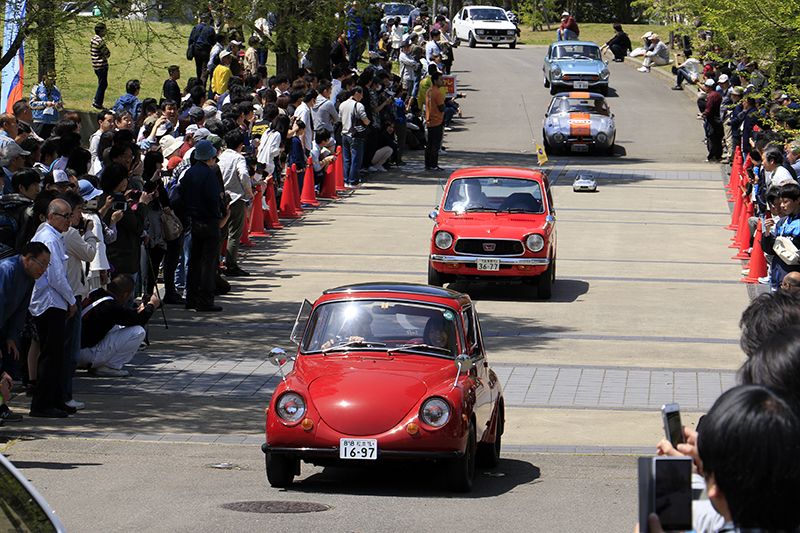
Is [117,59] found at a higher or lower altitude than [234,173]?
higher

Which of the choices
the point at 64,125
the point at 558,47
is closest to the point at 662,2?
the point at 558,47

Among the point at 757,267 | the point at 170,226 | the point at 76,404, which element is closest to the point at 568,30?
the point at 757,267

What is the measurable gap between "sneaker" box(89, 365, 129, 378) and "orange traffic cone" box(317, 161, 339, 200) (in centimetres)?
1344

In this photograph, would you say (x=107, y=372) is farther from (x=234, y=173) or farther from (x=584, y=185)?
(x=584, y=185)

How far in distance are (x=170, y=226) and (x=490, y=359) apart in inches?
168

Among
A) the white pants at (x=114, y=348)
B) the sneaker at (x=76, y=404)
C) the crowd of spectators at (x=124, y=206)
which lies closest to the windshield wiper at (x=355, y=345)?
the crowd of spectators at (x=124, y=206)

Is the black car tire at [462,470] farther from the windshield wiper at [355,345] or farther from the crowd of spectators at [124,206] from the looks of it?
the crowd of spectators at [124,206]

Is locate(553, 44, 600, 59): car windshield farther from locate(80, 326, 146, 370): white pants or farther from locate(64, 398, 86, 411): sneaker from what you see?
locate(64, 398, 86, 411): sneaker

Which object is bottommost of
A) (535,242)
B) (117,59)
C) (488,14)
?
(535,242)

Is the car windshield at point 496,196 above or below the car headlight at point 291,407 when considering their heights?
above

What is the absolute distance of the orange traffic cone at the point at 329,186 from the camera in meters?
24.5

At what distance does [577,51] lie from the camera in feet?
140

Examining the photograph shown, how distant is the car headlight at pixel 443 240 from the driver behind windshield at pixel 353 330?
6893 millimetres

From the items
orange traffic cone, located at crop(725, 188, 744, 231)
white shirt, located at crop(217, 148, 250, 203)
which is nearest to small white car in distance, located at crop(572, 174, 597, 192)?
orange traffic cone, located at crop(725, 188, 744, 231)
